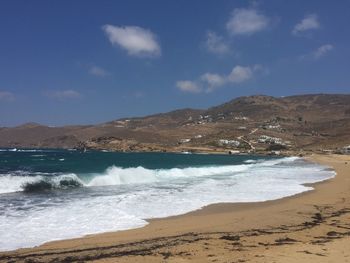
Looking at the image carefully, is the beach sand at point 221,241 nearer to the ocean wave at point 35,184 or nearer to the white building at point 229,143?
the ocean wave at point 35,184

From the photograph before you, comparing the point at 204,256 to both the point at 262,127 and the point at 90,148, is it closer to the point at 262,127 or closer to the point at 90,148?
the point at 90,148

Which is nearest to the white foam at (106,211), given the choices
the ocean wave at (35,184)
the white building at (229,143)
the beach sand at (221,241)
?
the beach sand at (221,241)

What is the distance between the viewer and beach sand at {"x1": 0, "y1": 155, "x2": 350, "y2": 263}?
1060 cm

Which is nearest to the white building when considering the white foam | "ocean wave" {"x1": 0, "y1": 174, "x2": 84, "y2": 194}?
"ocean wave" {"x1": 0, "y1": 174, "x2": 84, "y2": 194}

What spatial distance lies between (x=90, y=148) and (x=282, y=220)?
155547 mm

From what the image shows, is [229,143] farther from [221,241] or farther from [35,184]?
[221,241]

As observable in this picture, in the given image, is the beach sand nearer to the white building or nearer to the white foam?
the white foam

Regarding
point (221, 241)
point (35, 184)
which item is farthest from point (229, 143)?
point (221, 241)

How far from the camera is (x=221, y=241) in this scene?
12.3 metres

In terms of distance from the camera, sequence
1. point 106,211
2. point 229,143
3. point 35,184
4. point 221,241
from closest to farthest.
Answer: point 221,241 < point 106,211 < point 35,184 < point 229,143

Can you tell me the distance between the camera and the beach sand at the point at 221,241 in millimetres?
10602

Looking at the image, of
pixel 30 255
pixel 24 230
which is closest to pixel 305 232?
pixel 30 255

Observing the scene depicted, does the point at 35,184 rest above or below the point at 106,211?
above

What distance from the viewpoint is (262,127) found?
18400cm
